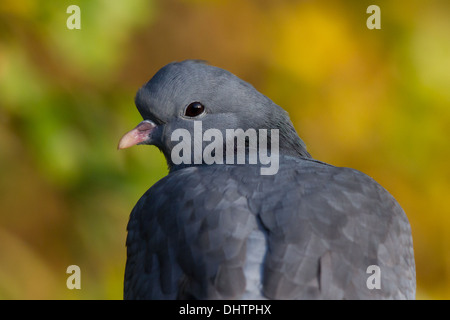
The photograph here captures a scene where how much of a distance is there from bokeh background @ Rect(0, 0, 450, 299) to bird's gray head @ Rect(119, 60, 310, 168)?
92 centimetres

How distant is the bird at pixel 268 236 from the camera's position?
9.59 ft

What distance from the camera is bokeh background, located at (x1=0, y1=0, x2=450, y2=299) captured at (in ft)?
16.8

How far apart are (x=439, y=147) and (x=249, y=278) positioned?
3.50 meters

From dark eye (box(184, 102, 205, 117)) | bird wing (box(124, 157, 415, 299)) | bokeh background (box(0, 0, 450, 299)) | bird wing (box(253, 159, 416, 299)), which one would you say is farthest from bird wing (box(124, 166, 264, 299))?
bokeh background (box(0, 0, 450, 299))

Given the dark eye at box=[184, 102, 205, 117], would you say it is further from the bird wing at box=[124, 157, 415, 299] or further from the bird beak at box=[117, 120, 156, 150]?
the bird wing at box=[124, 157, 415, 299]

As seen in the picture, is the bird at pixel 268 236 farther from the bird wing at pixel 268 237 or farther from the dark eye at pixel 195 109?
the dark eye at pixel 195 109

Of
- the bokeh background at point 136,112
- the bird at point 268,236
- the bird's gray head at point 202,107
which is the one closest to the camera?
the bird at point 268,236

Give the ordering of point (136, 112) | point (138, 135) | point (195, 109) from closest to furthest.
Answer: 1. point (195, 109)
2. point (138, 135)
3. point (136, 112)

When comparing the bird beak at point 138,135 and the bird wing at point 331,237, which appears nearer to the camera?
the bird wing at point 331,237

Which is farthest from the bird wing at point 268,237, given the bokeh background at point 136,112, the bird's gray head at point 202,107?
the bokeh background at point 136,112

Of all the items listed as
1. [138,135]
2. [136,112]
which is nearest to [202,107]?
[138,135]

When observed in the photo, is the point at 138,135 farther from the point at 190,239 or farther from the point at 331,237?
the point at 331,237

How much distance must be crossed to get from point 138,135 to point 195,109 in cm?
42

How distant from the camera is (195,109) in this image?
4.16 m
